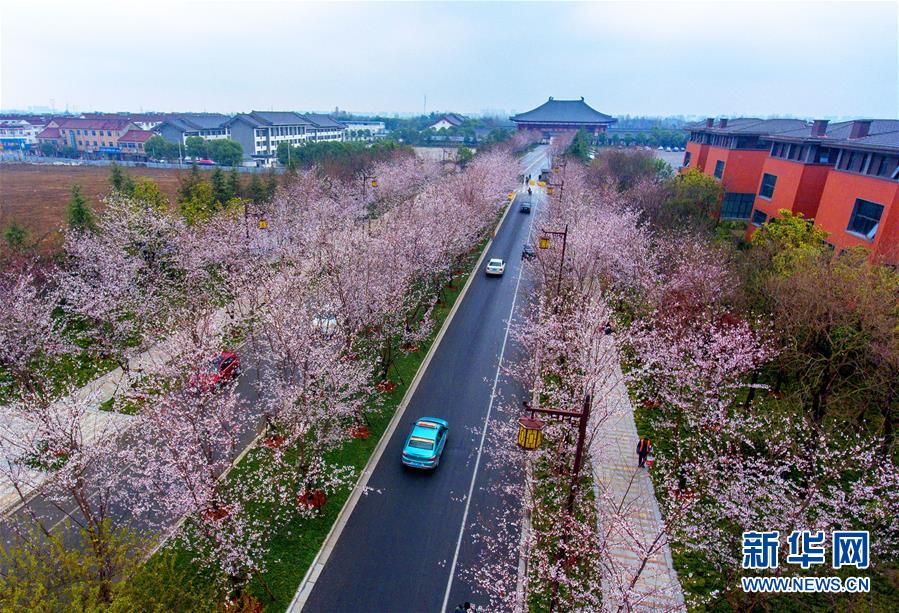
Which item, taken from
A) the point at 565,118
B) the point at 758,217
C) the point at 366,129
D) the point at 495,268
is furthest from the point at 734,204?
the point at 366,129

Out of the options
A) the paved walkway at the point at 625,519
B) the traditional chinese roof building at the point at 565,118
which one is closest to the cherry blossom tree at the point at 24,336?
the paved walkway at the point at 625,519

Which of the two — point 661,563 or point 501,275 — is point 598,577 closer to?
point 661,563

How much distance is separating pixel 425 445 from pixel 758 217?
37022mm

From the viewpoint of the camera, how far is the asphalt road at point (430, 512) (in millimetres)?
13953

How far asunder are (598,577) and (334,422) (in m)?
9.46

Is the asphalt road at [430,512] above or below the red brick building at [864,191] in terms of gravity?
below

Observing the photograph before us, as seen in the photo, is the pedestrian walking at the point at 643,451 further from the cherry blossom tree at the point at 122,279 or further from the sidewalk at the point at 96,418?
the cherry blossom tree at the point at 122,279

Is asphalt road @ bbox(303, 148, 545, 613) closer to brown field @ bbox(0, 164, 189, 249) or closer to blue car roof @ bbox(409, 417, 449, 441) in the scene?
blue car roof @ bbox(409, 417, 449, 441)

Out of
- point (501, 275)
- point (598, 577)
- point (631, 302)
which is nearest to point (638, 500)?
point (598, 577)

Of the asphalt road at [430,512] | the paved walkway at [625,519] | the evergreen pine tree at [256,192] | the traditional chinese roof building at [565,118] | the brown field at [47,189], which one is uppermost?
the traditional chinese roof building at [565,118]

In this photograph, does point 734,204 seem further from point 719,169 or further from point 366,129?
point 366,129

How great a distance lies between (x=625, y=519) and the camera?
1316cm

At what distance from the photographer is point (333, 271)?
22.1 m

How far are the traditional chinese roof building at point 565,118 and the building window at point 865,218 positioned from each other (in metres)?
108
